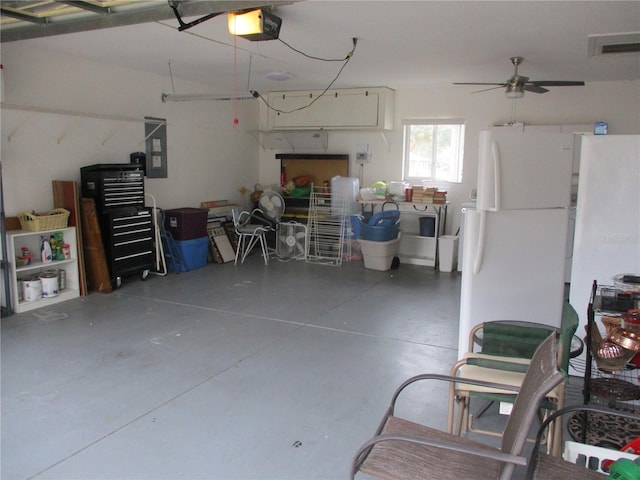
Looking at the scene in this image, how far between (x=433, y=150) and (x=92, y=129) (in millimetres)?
4753

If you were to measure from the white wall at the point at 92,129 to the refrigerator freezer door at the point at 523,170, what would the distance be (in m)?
4.50

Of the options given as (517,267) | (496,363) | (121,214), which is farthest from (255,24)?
(121,214)

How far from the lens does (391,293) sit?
5.55 meters

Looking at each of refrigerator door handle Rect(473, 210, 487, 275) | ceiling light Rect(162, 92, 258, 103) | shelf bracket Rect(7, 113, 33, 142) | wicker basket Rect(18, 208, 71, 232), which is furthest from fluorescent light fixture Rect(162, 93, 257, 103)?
refrigerator door handle Rect(473, 210, 487, 275)

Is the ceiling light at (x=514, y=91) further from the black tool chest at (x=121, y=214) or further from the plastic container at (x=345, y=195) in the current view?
the black tool chest at (x=121, y=214)

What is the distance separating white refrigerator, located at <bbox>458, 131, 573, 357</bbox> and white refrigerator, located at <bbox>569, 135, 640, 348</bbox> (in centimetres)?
35

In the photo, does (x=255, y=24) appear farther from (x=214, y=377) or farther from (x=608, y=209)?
(x=608, y=209)

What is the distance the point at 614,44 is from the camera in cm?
412

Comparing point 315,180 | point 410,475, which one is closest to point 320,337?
point 410,475

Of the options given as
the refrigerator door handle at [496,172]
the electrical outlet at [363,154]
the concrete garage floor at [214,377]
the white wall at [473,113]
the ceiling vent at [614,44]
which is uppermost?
the ceiling vent at [614,44]

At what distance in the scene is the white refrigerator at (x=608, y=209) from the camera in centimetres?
321

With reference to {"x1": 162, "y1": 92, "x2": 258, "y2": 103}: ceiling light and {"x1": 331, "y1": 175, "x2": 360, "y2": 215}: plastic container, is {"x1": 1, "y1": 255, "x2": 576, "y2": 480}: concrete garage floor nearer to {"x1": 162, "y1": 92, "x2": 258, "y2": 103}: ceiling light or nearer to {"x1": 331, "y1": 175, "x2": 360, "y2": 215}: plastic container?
{"x1": 331, "y1": 175, "x2": 360, "y2": 215}: plastic container

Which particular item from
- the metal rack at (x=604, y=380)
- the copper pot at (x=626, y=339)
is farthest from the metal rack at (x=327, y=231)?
the copper pot at (x=626, y=339)

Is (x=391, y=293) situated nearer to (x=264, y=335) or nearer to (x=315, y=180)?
(x=264, y=335)
